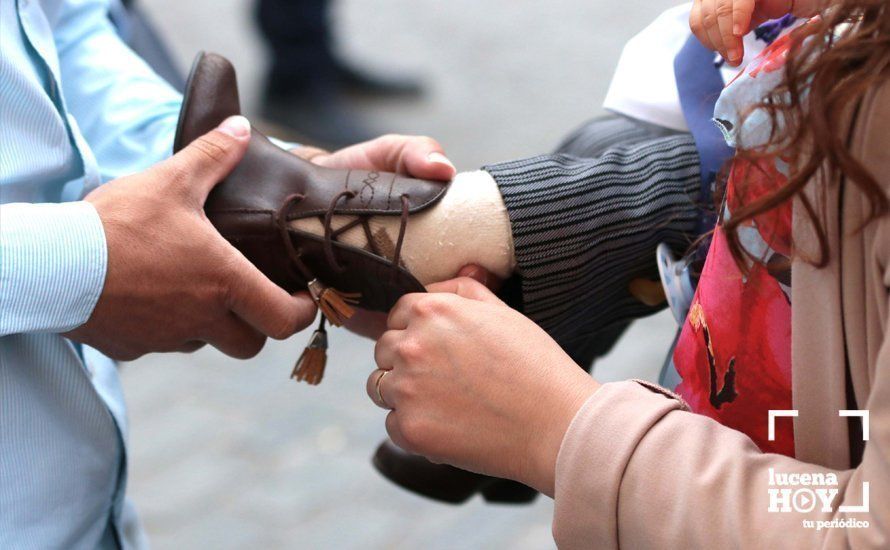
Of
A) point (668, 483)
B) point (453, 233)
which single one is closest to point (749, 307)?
point (668, 483)

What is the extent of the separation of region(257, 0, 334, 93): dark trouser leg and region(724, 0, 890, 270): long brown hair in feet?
7.98

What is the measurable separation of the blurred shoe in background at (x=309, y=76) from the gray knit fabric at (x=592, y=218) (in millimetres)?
1908

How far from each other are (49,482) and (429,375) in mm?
422

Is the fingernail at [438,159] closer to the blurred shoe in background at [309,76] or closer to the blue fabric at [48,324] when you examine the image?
the blue fabric at [48,324]

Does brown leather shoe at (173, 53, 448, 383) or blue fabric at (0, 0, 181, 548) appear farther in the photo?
brown leather shoe at (173, 53, 448, 383)

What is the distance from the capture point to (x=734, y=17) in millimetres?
807

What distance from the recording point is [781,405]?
790mm

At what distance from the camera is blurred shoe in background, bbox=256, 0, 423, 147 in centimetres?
290

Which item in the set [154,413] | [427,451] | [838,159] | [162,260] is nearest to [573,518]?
[427,451]

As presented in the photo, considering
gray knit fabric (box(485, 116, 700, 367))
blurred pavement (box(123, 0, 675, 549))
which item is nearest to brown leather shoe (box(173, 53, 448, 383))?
gray knit fabric (box(485, 116, 700, 367))

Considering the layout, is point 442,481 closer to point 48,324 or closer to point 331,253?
point 331,253

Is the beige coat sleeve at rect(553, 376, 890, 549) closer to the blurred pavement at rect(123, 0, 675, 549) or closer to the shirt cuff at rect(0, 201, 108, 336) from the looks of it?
the shirt cuff at rect(0, 201, 108, 336)

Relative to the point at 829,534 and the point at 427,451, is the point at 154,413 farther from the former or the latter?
the point at 829,534

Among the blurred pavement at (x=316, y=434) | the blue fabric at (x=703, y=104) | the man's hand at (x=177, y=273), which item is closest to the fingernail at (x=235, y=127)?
the man's hand at (x=177, y=273)
